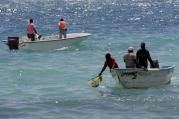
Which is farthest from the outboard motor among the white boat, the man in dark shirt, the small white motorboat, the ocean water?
the man in dark shirt

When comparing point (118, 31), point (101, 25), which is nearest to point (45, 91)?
point (118, 31)

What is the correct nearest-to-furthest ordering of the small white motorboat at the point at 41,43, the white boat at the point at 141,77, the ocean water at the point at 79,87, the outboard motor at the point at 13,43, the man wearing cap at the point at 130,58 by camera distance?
the ocean water at the point at 79,87 < the white boat at the point at 141,77 < the man wearing cap at the point at 130,58 < the small white motorboat at the point at 41,43 < the outboard motor at the point at 13,43

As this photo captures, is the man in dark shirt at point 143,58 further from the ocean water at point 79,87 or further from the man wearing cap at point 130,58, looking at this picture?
the ocean water at point 79,87

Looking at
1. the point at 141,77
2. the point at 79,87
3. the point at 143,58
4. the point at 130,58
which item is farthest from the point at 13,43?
the point at 141,77

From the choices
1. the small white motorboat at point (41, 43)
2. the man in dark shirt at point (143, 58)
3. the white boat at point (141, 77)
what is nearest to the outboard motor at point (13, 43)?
the small white motorboat at point (41, 43)

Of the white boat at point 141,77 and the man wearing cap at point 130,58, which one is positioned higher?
the man wearing cap at point 130,58

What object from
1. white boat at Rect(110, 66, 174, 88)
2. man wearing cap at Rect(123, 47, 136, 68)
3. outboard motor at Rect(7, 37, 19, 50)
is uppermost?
man wearing cap at Rect(123, 47, 136, 68)

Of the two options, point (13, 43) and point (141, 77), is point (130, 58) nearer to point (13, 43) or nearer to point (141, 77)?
point (141, 77)

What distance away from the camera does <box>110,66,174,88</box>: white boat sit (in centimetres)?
2045

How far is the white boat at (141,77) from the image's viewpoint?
20453 mm

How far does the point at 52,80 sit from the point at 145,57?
4289 mm

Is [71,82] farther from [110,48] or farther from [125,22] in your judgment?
[125,22]

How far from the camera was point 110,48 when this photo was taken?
33812 millimetres

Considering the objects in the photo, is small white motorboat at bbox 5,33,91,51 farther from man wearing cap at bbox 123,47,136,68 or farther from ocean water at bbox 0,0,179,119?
man wearing cap at bbox 123,47,136,68
